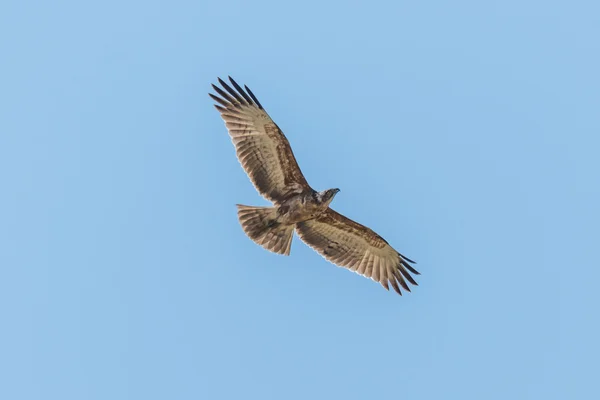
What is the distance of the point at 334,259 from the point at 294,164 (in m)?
2.31

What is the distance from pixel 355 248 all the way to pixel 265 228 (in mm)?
2102

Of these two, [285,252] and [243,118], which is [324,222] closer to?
[285,252]

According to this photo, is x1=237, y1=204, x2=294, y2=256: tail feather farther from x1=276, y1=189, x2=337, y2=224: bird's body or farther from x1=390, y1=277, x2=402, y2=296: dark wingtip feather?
x1=390, y1=277, x2=402, y2=296: dark wingtip feather

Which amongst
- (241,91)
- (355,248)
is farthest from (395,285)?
(241,91)

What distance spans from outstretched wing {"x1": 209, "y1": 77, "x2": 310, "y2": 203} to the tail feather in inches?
11.7

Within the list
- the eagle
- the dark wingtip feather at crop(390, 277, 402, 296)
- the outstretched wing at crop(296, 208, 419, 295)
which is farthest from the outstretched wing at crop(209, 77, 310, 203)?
the dark wingtip feather at crop(390, 277, 402, 296)

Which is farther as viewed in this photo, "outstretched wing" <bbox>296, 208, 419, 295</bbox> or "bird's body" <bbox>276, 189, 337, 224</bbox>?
"outstretched wing" <bbox>296, 208, 419, 295</bbox>

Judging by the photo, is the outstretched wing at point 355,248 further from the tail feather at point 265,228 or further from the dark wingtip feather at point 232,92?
the dark wingtip feather at point 232,92

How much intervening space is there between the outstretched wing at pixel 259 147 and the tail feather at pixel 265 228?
0.30 metres

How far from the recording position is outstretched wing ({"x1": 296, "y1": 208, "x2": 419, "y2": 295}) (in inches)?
806

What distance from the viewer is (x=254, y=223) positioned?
772 inches

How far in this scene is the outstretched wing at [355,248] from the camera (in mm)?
20484

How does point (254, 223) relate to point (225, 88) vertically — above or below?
below

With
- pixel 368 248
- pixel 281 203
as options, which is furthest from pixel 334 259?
pixel 281 203
